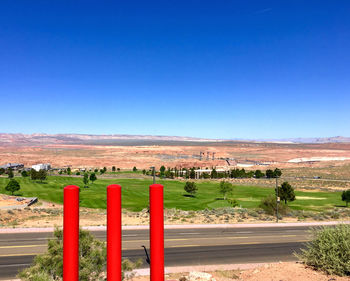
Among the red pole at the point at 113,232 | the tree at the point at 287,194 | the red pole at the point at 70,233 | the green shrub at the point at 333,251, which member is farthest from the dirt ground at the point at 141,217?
the red pole at the point at 70,233

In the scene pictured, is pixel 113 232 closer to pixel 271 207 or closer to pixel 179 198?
pixel 271 207

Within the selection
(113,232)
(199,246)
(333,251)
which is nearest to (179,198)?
(199,246)

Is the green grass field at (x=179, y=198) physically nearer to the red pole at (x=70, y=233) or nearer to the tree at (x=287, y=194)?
the tree at (x=287, y=194)

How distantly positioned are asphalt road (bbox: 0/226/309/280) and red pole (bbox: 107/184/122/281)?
59.5 ft

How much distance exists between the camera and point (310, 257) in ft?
50.1

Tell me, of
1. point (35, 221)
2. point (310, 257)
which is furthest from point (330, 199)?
point (35, 221)

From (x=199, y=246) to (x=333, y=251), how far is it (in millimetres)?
14932

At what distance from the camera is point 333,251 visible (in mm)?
13781

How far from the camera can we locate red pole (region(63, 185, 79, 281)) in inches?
193

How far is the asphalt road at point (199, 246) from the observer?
22.4 m

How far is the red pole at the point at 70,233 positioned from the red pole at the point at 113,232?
0.62m

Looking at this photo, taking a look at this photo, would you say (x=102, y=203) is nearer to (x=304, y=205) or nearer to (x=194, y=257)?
(x=194, y=257)

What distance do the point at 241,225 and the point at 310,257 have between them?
22148mm

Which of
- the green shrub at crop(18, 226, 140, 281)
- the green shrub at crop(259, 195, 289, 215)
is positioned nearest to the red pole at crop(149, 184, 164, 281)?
the green shrub at crop(18, 226, 140, 281)
